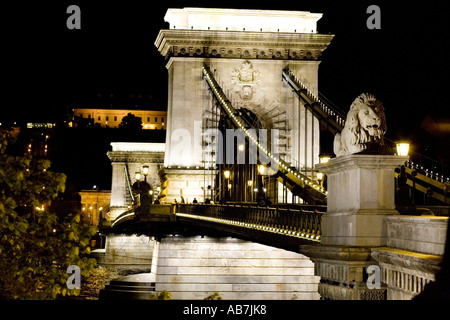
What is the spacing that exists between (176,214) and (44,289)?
28.6 metres

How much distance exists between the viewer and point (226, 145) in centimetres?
5731

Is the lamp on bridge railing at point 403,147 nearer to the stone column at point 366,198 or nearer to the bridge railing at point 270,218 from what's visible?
the bridge railing at point 270,218

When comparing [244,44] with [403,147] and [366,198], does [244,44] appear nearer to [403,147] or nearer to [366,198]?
[403,147]

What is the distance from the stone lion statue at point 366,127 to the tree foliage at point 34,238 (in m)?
5.21

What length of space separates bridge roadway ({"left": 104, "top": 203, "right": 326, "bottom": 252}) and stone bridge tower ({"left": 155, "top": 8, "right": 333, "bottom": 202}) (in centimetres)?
911

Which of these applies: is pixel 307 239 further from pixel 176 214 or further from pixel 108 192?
pixel 108 192

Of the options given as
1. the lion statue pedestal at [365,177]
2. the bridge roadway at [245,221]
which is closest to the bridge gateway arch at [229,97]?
the bridge roadway at [245,221]

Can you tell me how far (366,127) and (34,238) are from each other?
264 inches

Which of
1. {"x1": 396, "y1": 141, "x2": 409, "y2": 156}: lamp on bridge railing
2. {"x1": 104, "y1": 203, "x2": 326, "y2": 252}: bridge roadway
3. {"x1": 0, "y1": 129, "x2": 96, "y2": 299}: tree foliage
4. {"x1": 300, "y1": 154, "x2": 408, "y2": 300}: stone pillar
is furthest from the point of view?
{"x1": 104, "y1": 203, "x2": 326, "y2": 252}: bridge roadway

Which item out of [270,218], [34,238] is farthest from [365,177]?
[270,218]

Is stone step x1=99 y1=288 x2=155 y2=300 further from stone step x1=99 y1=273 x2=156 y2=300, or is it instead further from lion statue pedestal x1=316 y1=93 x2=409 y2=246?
lion statue pedestal x1=316 y1=93 x2=409 y2=246

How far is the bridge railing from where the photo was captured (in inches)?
797

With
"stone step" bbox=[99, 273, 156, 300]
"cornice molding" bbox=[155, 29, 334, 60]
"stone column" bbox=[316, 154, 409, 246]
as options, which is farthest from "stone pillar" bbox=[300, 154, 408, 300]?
"cornice molding" bbox=[155, 29, 334, 60]

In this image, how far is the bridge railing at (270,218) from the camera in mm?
20255
